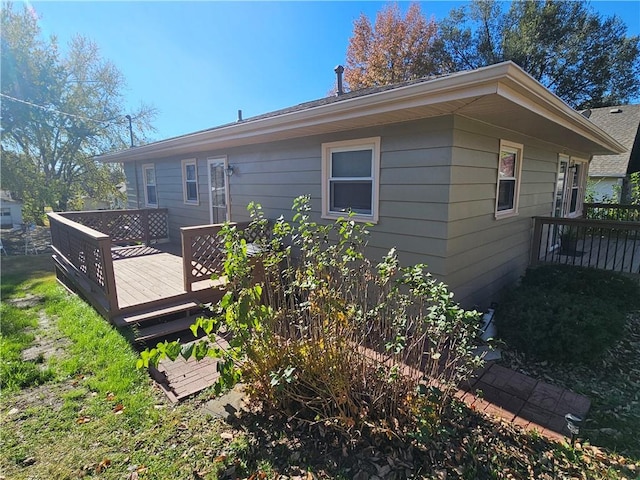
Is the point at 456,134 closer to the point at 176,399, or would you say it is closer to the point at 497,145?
the point at 497,145

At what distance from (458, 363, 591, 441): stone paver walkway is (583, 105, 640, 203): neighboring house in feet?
40.3

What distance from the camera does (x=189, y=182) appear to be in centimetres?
830

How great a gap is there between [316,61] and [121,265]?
14.9 m

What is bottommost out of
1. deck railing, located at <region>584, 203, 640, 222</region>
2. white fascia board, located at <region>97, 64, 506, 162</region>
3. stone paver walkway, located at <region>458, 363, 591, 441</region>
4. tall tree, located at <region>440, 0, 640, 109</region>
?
stone paver walkway, located at <region>458, 363, 591, 441</region>

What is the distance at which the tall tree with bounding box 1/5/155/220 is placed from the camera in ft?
48.2

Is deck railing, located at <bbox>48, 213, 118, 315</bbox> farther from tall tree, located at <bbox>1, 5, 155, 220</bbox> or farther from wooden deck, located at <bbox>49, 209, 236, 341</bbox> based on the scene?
tall tree, located at <bbox>1, 5, 155, 220</bbox>

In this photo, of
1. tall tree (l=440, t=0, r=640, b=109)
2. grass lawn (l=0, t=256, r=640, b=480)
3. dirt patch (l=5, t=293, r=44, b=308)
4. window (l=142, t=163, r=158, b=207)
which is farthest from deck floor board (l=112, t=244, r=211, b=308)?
tall tree (l=440, t=0, r=640, b=109)

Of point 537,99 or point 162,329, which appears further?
point 162,329

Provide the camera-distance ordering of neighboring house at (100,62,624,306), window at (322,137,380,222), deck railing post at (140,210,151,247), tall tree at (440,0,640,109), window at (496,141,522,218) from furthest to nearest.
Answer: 1. tall tree at (440,0,640,109)
2. deck railing post at (140,210,151,247)
3. window at (496,141,522,218)
4. window at (322,137,380,222)
5. neighboring house at (100,62,624,306)

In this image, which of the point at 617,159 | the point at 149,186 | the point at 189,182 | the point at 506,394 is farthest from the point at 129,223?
the point at 617,159

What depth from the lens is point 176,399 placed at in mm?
2852

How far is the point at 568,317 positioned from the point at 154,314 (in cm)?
473

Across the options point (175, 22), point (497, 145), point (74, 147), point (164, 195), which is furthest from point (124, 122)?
point (497, 145)

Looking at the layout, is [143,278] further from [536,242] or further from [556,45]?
[556,45]
